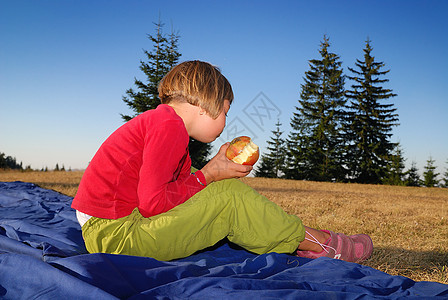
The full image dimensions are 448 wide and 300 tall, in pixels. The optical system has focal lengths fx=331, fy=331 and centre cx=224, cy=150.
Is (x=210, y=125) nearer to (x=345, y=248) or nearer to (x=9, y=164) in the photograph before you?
(x=345, y=248)

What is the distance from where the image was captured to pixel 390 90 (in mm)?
25891

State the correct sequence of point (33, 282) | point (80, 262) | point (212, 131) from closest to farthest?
point (33, 282) < point (80, 262) < point (212, 131)

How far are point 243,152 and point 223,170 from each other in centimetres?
21

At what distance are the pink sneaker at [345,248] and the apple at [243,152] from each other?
0.70 meters

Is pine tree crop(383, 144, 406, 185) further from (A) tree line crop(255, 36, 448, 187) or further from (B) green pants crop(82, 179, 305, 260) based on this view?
(B) green pants crop(82, 179, 305, 260)

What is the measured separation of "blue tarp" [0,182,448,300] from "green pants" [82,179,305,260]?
0.09 m

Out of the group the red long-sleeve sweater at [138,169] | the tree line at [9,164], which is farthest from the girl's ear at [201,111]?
the tree line at [9,164]

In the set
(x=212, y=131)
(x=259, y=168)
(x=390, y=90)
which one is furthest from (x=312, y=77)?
(x=212, y=131)

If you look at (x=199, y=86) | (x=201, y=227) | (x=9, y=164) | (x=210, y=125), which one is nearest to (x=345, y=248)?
(x=201, y=227)

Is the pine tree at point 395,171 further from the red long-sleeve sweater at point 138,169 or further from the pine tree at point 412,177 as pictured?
the red long-sleeve sweater at point 138,169

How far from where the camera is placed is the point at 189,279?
152cm

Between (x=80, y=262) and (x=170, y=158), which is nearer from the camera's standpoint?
(x=80, y=262)

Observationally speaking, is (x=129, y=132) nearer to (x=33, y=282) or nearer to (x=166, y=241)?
(x=166, y=241)

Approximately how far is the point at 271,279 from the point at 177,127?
91 cm
